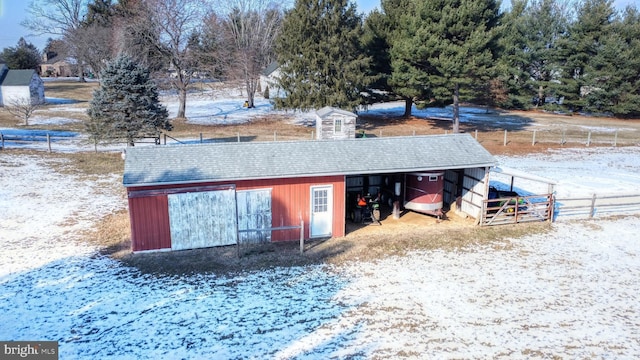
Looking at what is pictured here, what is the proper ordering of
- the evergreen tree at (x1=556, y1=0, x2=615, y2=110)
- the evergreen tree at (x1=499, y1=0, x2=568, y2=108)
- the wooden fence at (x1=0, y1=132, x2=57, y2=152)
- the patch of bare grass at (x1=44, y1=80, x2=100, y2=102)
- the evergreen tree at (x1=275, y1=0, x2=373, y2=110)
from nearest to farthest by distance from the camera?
the wooden fence at (x1=0, y1=132, x2=57, y2=152)
the evergreen tree at (x1=275, y1=0, x2=373, y2=110)
the evergreen tree at (x1=556, y1=0, x2=615, y2=110)
the evergreen tree at (x1=499, y1=0, x2=568, y2=108)
the patch of bare grass at (x1=44, y1=80, x2=100, y2=102)

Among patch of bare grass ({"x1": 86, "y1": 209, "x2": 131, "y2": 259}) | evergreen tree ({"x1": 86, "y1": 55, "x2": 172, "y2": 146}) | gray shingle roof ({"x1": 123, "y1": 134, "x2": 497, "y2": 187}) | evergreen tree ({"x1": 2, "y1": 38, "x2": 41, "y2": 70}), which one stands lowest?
patch of bare grass ({"x1": 86, "y1": 209, "x2": 131, "y2": 259})

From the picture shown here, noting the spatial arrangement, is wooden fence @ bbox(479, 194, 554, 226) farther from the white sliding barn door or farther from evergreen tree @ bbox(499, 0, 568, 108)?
evergreen tree @ bbox(499, 0, 568, 108)

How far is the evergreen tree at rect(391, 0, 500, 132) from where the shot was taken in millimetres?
31469

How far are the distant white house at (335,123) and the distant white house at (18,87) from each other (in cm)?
3728

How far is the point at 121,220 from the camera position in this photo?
1748 centimetres

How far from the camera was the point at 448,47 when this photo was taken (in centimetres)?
3172

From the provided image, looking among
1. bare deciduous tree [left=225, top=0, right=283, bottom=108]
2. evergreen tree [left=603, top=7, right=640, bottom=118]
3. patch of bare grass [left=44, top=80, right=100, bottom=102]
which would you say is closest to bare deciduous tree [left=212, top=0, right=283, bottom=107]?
bare deciduous tree [left=225, top=0, right=283, bottom=108]

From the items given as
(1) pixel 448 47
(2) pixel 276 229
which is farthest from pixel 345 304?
(1) pixel 448 47

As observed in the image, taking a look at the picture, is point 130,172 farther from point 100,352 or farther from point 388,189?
point 388,189

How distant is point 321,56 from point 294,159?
69.0 feet

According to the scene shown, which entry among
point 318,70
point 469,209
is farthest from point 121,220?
point 318,70

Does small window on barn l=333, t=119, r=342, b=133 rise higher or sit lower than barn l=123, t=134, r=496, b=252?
higher

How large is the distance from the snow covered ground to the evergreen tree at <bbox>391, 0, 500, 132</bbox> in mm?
18291

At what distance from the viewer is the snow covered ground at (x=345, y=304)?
9.79m
